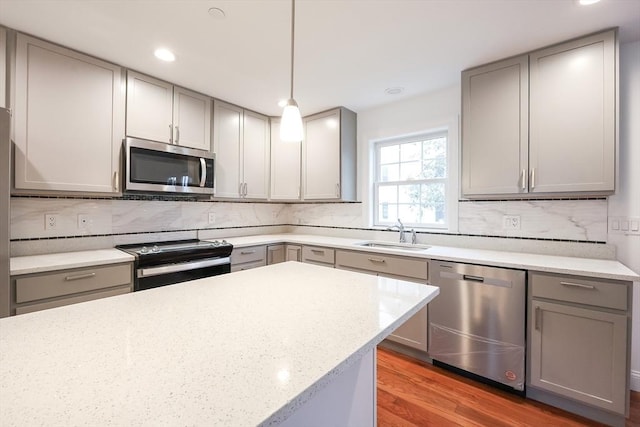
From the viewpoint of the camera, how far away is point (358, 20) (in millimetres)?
1776

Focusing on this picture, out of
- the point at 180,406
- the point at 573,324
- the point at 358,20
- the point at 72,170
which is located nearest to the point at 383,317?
the point at 180,406

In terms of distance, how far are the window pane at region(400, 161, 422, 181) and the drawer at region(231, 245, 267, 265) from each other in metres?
1.72

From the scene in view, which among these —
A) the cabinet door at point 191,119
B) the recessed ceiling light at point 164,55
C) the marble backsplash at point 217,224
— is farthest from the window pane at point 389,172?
the recessed ceiling light at point 164,55

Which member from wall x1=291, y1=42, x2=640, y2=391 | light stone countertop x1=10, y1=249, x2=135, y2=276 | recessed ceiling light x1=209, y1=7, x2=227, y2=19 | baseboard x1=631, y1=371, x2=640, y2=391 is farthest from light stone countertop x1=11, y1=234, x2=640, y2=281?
recessed ceiling light x1=209, y1=7, x2=227, y2=19

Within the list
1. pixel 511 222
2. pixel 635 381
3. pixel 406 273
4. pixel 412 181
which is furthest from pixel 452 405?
pixel 412 181

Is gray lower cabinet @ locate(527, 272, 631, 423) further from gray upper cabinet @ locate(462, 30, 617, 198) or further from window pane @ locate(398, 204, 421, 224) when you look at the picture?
window pane @ locate(398, 204, 421, 224)

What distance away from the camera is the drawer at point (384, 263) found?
7.63ft

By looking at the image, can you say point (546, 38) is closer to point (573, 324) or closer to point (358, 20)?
point (358, 20)

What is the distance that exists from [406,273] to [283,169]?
6.45ft

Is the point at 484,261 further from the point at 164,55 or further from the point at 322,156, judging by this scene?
the point at 164,55

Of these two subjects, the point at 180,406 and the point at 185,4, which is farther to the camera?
the point at 185,4

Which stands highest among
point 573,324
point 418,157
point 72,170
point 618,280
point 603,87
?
point 603,87

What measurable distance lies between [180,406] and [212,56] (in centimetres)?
234

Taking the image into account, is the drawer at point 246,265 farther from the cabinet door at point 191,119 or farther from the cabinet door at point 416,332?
the cabinet door at point 416,332
